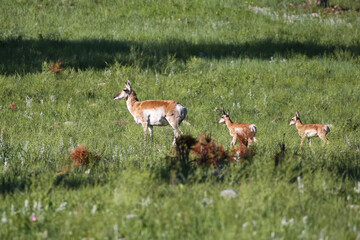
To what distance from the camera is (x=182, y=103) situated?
12.2 m

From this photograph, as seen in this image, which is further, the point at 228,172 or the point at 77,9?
the point at 77,9

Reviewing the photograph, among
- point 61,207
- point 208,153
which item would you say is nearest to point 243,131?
point 208,153

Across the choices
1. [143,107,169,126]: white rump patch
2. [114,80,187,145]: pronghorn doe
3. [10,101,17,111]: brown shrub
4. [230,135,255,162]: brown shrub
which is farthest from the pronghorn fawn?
[10,101,17,111]: brown shrub

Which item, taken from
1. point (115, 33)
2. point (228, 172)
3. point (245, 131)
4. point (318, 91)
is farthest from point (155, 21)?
point (228, 172)

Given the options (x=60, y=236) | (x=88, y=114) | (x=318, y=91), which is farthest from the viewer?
(x=318, y=91)

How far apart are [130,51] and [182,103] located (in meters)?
3.78

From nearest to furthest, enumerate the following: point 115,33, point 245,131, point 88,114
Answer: point 245,131, point 88,114, point 115,33

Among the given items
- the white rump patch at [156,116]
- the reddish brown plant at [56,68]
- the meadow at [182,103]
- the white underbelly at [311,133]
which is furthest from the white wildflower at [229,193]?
the reddish brown plant at [56,68]

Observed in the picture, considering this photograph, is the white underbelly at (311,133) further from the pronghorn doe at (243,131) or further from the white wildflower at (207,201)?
the white wildflower at (207,201)

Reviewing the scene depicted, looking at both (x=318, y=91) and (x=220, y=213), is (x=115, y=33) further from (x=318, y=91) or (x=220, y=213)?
(x=220, y=213)

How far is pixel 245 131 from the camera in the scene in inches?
360

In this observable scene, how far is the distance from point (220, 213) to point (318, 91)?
962cm

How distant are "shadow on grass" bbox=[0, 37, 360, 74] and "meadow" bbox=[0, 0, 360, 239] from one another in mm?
62

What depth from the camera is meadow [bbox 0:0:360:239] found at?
4.50 metres
